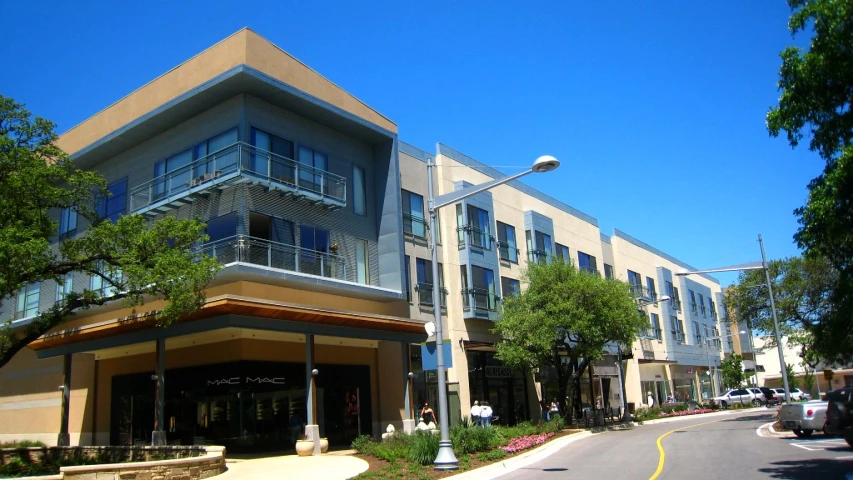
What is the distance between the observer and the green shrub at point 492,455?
65.6ft

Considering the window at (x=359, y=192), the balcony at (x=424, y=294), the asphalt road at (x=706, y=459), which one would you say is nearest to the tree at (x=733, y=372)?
the asphalt road at (x=706, y=459)

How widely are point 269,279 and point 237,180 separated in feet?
12.0

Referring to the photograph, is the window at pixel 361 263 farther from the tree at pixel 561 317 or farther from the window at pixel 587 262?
the window at pixel 587 262

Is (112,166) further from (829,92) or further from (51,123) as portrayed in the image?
(829,92)

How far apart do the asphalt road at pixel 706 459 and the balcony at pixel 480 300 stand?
10482 mm

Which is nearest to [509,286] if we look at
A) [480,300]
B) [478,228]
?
[480,300]

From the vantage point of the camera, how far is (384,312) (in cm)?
2988

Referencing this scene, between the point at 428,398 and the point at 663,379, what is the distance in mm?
34616

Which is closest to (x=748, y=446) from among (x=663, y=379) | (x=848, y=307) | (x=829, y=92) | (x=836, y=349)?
→ (x=836, y=349)

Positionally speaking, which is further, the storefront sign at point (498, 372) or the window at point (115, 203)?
the storefront sign at point (498, 372)

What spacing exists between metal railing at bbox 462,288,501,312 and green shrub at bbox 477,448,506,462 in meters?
14.8

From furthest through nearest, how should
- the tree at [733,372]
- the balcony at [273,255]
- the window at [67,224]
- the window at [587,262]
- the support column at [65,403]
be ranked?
the tree at [733,372]
the window at [587,262]
the window at [67,224]
the support column at [65,403]
the balcony at [273,255]

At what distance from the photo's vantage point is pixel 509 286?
3969cm

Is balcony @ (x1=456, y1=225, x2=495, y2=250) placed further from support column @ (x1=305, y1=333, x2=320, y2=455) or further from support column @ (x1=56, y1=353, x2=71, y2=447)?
support column @ (x1=56, y1=353, x2=71, y2=447)
